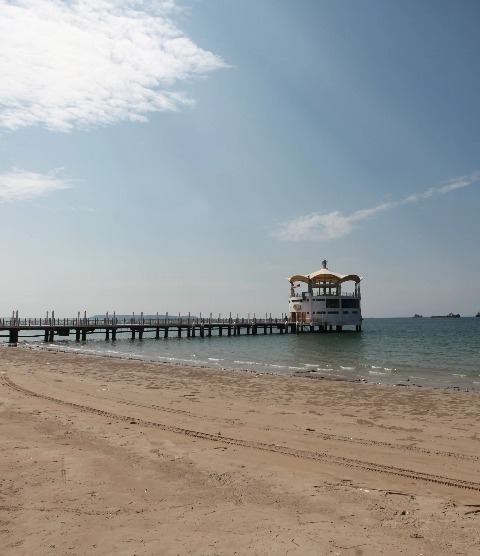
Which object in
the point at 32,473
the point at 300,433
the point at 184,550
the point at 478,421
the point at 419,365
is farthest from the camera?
the point at 419,365

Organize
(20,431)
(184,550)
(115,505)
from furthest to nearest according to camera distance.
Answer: (20,431)
(115,505)
(184,550)

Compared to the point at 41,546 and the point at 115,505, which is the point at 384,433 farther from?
the point at 41,546

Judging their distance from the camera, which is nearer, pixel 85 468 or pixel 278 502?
pixel 278 502

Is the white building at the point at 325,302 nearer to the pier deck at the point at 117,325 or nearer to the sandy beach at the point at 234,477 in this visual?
the pier deck at the point at 117,325

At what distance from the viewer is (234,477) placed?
272 inches

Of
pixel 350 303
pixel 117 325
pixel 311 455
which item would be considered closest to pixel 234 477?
pixel 311 455

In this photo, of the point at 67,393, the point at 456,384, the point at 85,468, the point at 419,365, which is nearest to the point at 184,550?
the point at 85,468

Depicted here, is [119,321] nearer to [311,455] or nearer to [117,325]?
[117,325]

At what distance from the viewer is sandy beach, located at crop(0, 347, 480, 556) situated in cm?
491

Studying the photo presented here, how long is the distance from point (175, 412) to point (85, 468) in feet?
17.6

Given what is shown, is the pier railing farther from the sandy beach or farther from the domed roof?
the sandy beach

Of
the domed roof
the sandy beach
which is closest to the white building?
the domed roof

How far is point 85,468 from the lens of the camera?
279 inches

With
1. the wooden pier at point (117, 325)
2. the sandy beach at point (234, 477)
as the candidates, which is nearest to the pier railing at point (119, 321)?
the wooden pier at point (117, 325)
